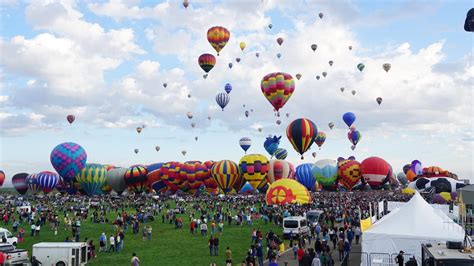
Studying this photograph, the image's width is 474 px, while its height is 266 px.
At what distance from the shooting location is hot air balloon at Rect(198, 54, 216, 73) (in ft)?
187

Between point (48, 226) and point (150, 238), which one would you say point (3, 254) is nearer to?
point (150, 238)

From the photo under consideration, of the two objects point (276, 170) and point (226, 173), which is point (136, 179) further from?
point (276, 170)

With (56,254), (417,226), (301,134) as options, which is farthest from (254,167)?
(417,226)

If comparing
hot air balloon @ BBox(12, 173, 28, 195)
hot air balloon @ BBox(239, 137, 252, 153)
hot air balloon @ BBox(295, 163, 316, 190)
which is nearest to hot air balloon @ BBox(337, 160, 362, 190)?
hot air balloon @ BBox(295, 163, 316, 190)

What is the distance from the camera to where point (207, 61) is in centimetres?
5697

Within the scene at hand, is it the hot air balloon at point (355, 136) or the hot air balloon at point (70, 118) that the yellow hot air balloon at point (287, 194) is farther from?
the hot air balloon at point (355, 136)

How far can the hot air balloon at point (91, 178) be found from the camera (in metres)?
70.9

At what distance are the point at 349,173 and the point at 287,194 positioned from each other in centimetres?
3824

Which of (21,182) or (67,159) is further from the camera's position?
(21,182)

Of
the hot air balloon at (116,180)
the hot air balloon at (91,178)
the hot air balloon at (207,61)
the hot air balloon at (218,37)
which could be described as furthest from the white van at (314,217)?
the hot air balloon at (116,180)

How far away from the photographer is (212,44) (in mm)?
54438

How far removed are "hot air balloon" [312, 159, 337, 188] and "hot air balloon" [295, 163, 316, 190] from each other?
1758 millimetres

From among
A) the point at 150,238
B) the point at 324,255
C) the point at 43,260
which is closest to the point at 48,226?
the point at 150,238

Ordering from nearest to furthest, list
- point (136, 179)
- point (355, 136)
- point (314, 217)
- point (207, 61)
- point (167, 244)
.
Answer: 1. point (167, 244)
2. point (314, 217)
3. point (207, 61)
4. point (136, 179)
5. point (355, 136)
